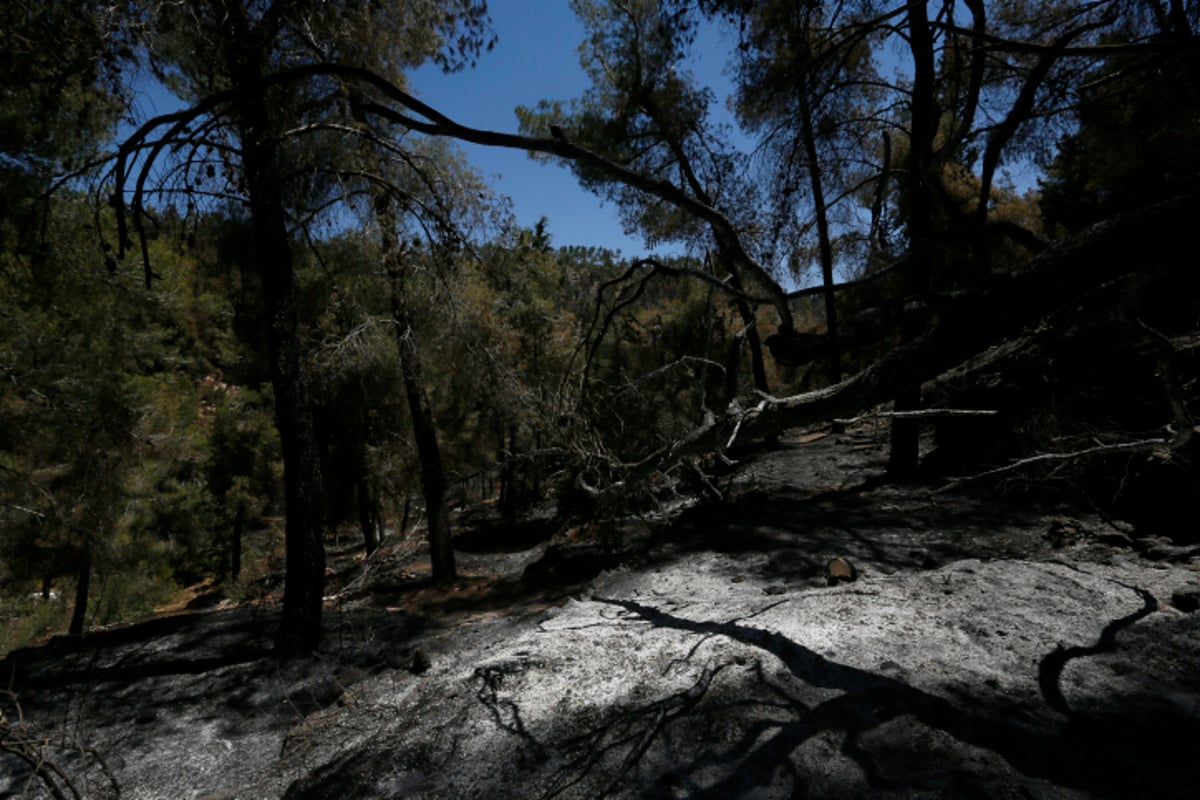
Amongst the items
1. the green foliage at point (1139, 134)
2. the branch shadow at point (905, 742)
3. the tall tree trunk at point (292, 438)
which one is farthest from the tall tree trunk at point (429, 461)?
the green foliage at point (1139, 134)

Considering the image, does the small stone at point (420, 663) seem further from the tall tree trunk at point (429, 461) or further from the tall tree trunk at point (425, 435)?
the tall tree trunk at point (429, 461)

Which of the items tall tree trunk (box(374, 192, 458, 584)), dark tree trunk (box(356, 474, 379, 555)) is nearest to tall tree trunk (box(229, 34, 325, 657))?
tall tree trunk (box(374, 192, 458, 584))

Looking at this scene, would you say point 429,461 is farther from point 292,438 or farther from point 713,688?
point 713,688

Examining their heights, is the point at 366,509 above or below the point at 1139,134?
below

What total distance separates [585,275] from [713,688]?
48.7ft

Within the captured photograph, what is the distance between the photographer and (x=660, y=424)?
9719 millimetres

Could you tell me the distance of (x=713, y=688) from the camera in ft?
11.8

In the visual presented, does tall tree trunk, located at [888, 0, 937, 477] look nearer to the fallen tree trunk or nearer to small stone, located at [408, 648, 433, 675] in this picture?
the fallen tree trunk

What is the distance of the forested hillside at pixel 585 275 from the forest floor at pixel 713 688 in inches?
32.2

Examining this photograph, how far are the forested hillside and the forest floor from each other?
2.69 ft

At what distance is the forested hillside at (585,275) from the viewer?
2.77 metres

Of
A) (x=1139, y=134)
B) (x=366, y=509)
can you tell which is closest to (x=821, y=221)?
(x=1139, y=134)

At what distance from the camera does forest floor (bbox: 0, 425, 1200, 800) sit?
9.34 feet

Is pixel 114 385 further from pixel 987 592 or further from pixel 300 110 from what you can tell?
pixel 987 592
